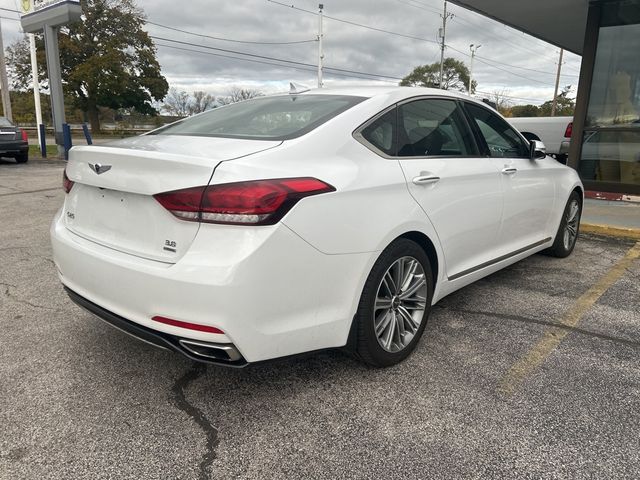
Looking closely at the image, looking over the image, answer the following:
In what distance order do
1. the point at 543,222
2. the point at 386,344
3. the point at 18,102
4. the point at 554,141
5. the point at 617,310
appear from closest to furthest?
1. the point at 386,344
2. the point at 617,310
3. the point at 543,222
4. the point at 554,141
5. the point at 18,102

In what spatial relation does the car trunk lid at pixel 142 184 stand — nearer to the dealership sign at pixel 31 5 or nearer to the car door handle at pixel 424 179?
the car door handle at pixel 424 179

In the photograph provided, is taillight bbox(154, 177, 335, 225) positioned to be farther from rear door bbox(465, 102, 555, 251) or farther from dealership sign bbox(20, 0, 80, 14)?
dealership sign bbox(20, 0, 80, 14)

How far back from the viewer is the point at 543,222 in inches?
177

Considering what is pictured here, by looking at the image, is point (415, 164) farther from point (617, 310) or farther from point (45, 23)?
point (45, 23)

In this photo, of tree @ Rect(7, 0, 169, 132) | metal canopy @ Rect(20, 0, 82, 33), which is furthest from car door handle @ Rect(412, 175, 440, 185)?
tree @ Rect(7, 0, 169, 132)

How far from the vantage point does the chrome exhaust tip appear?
215 cm

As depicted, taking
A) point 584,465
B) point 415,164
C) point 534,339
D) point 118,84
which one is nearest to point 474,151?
point 415,164

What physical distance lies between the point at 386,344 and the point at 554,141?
1585 centimetres

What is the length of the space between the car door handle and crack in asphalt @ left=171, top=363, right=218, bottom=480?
1.61m

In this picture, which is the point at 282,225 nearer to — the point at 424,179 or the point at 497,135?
the point at 424,179

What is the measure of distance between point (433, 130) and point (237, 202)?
5.42 feet

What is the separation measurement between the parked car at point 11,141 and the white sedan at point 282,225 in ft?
46.0

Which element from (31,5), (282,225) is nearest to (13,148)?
(31,5)

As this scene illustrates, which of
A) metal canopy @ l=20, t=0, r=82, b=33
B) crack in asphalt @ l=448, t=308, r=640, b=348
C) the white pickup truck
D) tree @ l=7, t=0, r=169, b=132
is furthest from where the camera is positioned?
tree @ l=7, t=0, r=169, b=132
